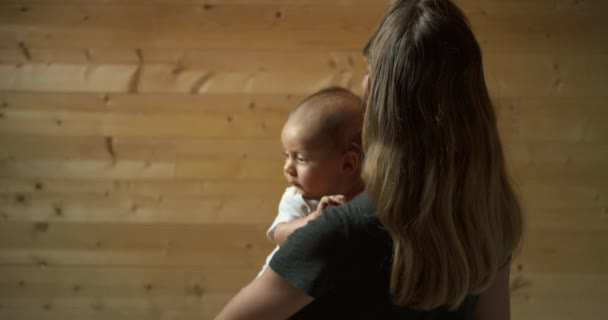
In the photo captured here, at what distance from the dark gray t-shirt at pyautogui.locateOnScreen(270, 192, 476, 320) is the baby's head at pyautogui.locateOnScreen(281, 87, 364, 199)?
367 millimetres

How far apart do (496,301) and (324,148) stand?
45cm

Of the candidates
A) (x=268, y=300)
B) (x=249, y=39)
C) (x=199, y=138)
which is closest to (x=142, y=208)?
(x=199, y=138)

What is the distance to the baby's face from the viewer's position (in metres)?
1.34

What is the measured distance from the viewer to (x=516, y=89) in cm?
243

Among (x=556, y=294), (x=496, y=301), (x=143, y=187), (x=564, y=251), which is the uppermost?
(x=143, y=187)

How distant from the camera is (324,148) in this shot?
134cm

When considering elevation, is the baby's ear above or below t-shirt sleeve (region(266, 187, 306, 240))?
above

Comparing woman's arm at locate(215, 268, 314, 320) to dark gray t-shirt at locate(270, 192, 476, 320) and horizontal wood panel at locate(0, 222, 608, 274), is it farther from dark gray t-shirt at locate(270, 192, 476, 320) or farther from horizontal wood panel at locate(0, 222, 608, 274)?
horizontal wood panel at locate(0, 222, 608, 274)

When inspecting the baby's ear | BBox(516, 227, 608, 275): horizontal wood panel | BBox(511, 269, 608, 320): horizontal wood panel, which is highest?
the baby's ear

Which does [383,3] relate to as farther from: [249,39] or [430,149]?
[430,149]

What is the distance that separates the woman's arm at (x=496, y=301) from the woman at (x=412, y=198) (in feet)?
0.55

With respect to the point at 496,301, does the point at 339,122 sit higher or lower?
higher

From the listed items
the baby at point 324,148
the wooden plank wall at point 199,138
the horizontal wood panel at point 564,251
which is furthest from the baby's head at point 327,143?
the horizontal wood panel at point 564,251

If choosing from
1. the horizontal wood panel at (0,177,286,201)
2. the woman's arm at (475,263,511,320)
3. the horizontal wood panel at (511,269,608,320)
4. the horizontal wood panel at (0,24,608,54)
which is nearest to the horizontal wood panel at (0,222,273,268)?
the horizontal wood panel at (0,177,286,201)
